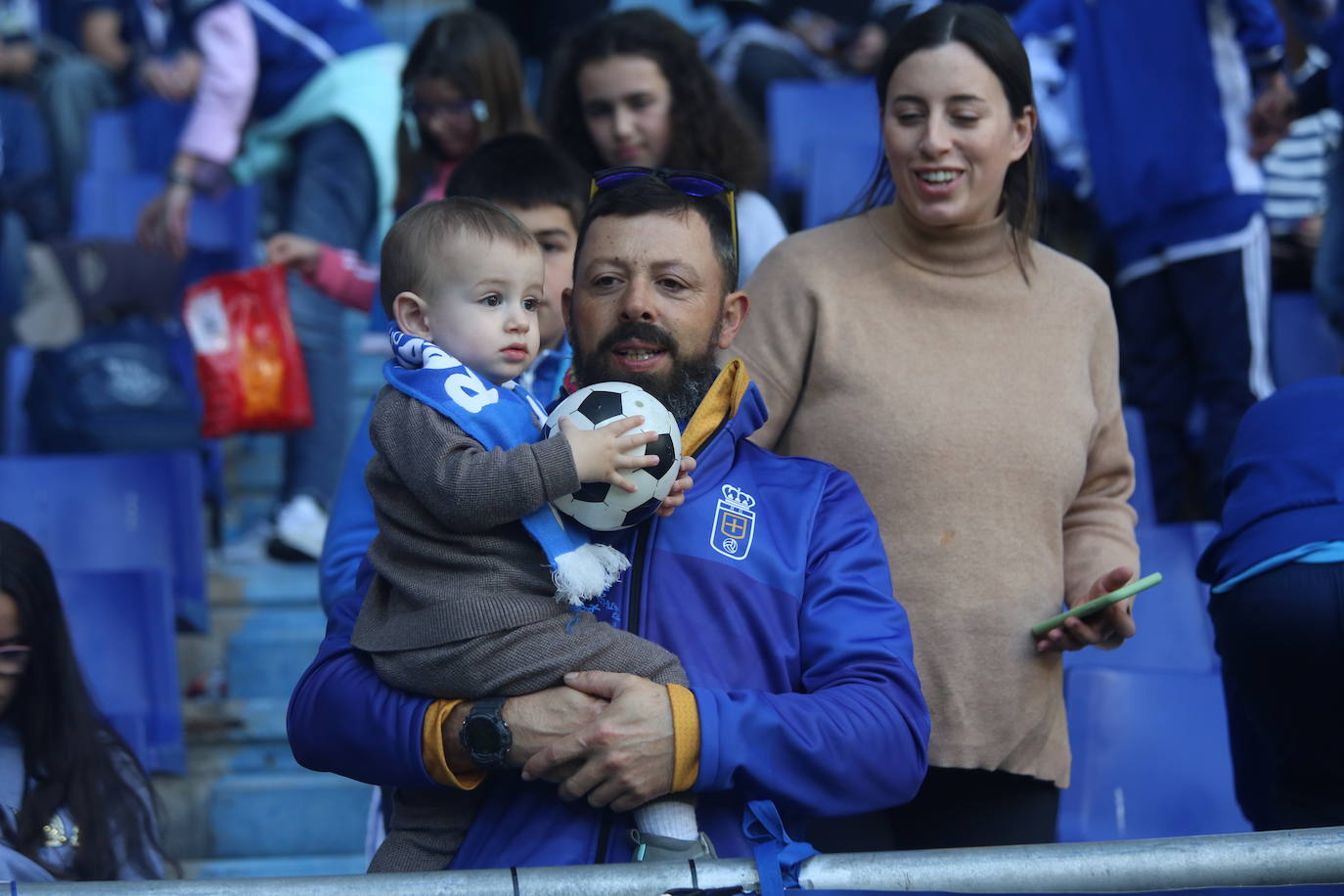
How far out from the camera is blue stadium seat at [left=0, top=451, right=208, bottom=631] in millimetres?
4281

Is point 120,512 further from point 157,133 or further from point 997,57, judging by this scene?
point 157,133

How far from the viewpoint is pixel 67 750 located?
287 centimetres

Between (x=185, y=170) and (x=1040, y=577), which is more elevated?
(x=185, y=170)

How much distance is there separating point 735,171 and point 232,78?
2078mm

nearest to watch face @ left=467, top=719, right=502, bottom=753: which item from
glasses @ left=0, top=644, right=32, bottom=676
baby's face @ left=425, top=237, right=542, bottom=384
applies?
baby's face @ left=425, top=237, right=542, bottom=384

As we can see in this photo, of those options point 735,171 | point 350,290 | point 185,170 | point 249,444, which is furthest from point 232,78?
point 735,171

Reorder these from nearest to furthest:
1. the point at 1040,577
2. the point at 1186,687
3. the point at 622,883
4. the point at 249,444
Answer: the point at 622,883, the point at 1040,577, the point at 1186,687, the point at 249,444

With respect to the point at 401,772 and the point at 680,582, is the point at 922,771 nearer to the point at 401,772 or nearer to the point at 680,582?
the point at 680,582

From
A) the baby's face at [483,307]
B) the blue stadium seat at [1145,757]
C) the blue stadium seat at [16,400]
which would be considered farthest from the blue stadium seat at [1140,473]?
the blue stadium seat at [16,400]

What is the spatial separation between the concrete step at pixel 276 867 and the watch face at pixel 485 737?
175 centimetres

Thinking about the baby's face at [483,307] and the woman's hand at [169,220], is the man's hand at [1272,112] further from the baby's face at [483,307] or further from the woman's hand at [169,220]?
the woman's hand at [169,220]

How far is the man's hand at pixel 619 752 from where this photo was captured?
189cm

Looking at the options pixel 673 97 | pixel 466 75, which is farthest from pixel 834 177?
pixel 466 75

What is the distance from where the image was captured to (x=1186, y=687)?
11.5 ft
